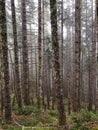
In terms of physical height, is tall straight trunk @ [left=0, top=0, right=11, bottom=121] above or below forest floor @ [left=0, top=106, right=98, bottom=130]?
above

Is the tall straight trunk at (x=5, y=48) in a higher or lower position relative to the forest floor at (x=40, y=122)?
higher

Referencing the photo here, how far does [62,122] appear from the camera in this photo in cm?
812

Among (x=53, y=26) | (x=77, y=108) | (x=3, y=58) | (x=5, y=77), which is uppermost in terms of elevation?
(x=53, y=26)

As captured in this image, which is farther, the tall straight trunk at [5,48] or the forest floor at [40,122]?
the tall straight trunk at [5,48]


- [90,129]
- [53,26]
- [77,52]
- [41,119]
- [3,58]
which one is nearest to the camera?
[90,129]

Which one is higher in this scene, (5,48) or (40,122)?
(5,48)

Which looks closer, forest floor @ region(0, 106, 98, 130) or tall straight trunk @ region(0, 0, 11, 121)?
forest floor @ region(0, 106, 98, 130)

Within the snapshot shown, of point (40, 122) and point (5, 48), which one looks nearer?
point (5, 48)

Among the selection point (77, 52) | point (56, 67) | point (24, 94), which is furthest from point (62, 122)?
point (24, 94)

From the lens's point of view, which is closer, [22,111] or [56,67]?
[56,67]

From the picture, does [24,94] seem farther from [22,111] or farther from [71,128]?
[71,128]

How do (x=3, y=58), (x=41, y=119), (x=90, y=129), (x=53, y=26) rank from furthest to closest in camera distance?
(x=41, y=119)
(x=3, y=58)
(x=53, y=26)
(x=90, y=129)

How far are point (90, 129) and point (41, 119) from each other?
140 inches

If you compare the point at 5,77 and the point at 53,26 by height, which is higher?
the point at 53,26
